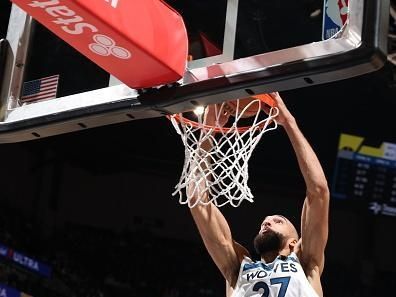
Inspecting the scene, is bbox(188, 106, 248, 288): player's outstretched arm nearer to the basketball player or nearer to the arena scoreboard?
the basketball player

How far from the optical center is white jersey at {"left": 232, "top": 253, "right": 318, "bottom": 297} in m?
2.96

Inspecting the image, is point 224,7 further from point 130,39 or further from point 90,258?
point 90,258

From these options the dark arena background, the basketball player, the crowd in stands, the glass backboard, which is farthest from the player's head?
the crowd in stands

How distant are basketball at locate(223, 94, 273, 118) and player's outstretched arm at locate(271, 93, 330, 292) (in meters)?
0.07

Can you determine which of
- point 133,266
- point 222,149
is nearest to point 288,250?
point 222,149

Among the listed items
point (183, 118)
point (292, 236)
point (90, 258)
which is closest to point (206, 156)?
point (183, 118)

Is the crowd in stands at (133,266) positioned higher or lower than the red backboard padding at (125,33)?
higher

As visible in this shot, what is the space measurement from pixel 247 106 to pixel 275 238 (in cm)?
62

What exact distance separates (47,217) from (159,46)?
294 inches

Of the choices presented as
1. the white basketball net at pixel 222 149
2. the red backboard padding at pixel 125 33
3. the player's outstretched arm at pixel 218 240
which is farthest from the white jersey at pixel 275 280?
the red backboard padding at pixel 125 33

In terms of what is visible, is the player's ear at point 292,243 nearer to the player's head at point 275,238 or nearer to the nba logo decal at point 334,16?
the player's head at point 275,238

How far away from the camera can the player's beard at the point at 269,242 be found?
319cm

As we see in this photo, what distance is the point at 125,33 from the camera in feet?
8.28

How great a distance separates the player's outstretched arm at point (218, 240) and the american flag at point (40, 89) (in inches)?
29.0
